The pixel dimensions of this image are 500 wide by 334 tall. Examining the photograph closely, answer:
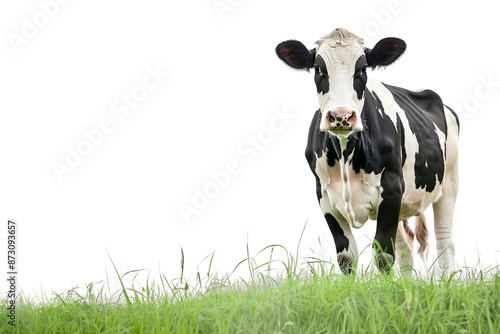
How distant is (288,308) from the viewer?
420 cm

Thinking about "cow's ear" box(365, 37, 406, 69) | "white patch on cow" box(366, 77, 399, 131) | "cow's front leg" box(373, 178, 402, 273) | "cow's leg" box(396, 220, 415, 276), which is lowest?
"cow's leg" box(396, 220, 415, 276)

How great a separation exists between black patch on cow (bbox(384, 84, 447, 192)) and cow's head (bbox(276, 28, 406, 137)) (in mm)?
1090

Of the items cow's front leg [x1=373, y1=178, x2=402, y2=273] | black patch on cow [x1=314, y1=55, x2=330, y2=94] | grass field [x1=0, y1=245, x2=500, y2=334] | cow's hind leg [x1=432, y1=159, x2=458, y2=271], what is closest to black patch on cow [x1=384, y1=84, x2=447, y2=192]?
cow's hind leg [x1=432, y1=159, x2=458, y2=271]

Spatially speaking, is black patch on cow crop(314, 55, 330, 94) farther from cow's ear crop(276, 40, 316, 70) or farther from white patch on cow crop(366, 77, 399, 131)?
white patch on cow crop(366, 77, 399, 131)

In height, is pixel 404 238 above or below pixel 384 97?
below

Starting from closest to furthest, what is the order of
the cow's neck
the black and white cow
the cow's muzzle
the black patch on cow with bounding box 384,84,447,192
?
1. the cow's muzzle
2. the black and white cow
3. the cow's neck
4. the black patch on cow with bounding box 384,84,447,192

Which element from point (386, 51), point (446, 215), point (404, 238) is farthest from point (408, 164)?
point (404, 238)

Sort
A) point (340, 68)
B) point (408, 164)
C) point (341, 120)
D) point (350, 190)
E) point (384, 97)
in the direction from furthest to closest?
1. point (384, 97)
2. point (408, 164)
3. point (350, 190)
4. point (340, 68)
5. point (341, 120)

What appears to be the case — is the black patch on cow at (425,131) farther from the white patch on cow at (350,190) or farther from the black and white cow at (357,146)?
the white patch on cow at (350,190)

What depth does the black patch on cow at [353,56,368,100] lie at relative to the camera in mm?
6285

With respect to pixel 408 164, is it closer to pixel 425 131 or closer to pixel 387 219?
pixel 425 131

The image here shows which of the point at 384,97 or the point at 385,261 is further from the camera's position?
the point at 384,97

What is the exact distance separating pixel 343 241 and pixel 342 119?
1535 millimetres

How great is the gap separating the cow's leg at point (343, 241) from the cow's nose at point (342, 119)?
52.1 inches
